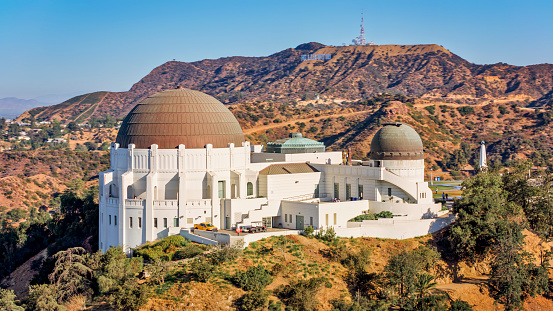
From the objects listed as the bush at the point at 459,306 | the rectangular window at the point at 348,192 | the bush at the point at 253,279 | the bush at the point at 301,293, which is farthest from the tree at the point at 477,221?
the bush at the point at 253,279

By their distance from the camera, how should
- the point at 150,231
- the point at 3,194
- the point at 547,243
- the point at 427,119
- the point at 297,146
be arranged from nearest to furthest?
the point at 150,231 → the point at 547,243 → the point at 297,146 → the point at 3,194 → the point at 427,119

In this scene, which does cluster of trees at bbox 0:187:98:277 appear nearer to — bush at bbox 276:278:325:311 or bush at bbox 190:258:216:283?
bush at bbox 190:258:216:283

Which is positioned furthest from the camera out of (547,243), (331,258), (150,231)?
(547,243)

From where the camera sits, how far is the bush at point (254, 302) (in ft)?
156

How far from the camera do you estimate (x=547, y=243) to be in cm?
6631

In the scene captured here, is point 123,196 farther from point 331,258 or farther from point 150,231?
point 331,258

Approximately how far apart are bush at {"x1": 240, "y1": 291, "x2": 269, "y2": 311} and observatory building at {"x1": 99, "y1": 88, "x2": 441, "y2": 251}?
46.0 feet

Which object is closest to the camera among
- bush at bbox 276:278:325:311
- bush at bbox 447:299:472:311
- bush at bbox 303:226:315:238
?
bush at bbox 276:278:325:311

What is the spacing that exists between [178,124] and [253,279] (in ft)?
70.4

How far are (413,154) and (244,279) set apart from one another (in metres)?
26.5

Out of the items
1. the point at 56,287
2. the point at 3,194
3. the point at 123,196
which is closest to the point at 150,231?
the point at 123,196

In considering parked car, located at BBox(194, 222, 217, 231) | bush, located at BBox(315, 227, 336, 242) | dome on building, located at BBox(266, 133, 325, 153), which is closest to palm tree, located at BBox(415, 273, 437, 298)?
bush, located at BBox(315, 227, 336, 242)

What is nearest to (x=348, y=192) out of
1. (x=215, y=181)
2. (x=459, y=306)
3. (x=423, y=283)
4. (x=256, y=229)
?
(x=256, y=229)

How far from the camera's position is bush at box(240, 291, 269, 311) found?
4741 centimetres
